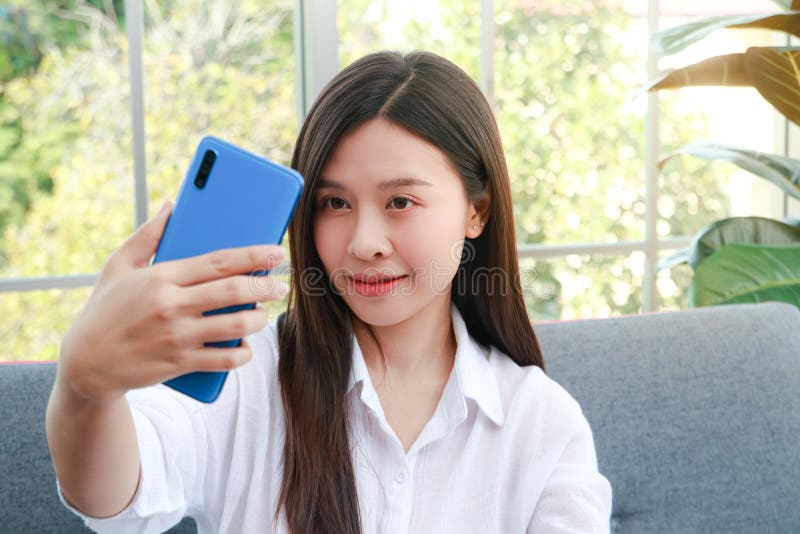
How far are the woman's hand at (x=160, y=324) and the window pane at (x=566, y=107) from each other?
257 centimetres

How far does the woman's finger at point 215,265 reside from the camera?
0.59m

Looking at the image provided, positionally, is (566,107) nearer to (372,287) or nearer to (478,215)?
(478,215)

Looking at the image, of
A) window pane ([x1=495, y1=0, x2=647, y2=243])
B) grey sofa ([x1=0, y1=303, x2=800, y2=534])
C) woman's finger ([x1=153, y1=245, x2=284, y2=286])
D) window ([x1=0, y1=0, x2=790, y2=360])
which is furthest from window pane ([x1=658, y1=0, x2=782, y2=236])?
woman's finger ([x1=153, y1=245, x2=284, y2=286])

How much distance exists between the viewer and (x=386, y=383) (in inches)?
41.6

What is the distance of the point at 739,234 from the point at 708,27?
1.56 feet

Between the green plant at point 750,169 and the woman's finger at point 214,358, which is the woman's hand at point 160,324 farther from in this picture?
the green plant at point 750,169

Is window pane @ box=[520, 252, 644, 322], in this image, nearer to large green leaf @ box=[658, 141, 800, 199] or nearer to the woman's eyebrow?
large green leaf @ box=[658, 141, 800, 199]

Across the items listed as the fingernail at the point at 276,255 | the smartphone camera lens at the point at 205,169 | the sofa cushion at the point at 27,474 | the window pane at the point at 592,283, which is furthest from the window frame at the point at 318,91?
the fingernail at the point at 276,255

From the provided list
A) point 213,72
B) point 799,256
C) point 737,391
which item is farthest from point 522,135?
point 737,391

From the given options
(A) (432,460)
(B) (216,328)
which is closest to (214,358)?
(B) (216,328)

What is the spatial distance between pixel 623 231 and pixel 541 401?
240 cm

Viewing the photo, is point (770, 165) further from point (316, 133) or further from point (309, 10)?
point (316, 133)

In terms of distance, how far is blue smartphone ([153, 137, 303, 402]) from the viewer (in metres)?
0.71

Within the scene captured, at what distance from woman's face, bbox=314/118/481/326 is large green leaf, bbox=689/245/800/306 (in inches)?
36.0
